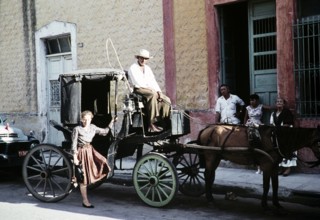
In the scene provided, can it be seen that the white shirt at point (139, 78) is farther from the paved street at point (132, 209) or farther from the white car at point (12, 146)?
the white car at point (12, 146)

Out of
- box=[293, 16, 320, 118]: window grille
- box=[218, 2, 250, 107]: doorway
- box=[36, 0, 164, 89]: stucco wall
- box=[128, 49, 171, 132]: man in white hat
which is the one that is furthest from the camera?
box=[36, 0, 164, 89]: stucco wall

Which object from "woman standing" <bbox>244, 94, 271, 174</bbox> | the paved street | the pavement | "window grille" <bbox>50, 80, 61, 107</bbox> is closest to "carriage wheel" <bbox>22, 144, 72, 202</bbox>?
the paved street

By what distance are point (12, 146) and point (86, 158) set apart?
2704 mm

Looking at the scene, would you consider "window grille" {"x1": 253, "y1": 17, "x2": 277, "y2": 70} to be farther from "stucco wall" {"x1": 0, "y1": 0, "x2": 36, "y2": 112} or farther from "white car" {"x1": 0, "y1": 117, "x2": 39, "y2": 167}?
"stucco wall" {"x1": 0, "y1": 0, "x2": 36, "y2": 112}

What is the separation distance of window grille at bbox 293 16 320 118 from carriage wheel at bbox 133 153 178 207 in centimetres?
360

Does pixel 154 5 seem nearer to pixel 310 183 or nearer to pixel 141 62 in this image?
pixel 141 62

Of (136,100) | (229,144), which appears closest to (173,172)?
(229,144)

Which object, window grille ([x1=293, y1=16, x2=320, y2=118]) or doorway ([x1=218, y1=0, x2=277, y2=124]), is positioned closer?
window grille ([x1=293, y1=16, x2=320, y2=118])

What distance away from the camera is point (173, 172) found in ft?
20.1

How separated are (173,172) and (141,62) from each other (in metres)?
1.93

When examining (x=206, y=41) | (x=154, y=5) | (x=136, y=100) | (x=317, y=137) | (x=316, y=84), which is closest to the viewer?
(x=317, y=137)

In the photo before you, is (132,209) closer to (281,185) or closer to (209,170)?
(209,170)

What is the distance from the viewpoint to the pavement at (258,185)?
6.80m

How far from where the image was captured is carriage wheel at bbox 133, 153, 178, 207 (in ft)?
20.3
